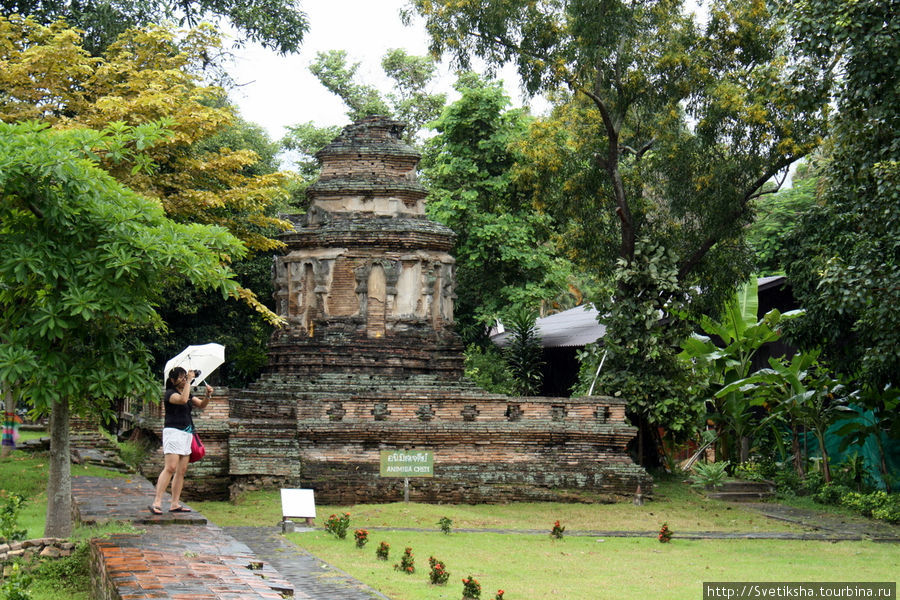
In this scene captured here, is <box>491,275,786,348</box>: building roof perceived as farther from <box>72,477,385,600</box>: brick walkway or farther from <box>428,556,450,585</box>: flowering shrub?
<box>428,556,450,585</box>: flowering shrub

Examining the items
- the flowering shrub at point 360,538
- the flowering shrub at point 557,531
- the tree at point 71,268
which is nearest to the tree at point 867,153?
the flowering shrub at point 557,531

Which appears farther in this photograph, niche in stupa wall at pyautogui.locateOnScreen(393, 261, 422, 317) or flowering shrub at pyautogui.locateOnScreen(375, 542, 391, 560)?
niche in stupa wall at pyautogui.locateOnScreen(393, 261, 422, 317)

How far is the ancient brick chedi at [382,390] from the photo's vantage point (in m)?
17.3

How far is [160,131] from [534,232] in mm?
19820

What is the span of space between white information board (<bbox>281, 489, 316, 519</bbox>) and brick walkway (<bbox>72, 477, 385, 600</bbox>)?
100cm

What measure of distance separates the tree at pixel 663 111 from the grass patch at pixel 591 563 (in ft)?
23.9

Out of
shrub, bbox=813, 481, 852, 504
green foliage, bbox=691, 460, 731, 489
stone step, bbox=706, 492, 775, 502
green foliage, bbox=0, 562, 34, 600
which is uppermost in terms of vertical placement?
green foliage, bbox=691, 460, 731, 489

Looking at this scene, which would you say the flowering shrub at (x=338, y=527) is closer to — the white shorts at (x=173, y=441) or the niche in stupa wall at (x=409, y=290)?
the white shorts at (x=173, y=441)

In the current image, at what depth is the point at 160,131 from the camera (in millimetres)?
10539

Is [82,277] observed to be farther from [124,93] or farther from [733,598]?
[124,93]

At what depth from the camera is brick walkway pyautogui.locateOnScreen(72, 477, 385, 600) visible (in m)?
6.77

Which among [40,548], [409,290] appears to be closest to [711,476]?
[409,290]

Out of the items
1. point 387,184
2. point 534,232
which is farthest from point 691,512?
point 534,232

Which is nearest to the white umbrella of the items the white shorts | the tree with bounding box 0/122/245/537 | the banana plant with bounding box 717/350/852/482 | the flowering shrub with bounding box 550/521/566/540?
the white shorts
